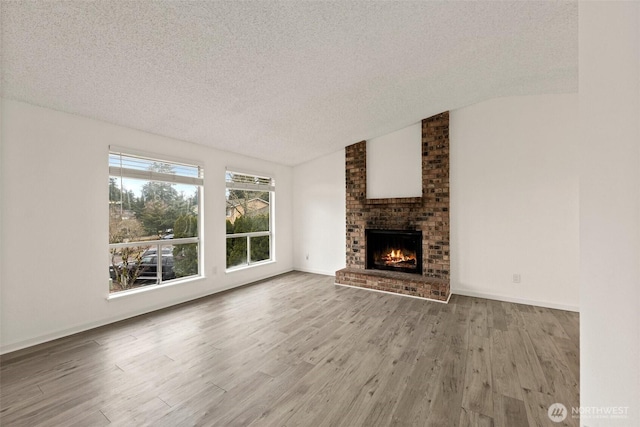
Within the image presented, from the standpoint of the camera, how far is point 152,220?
11.8 feet

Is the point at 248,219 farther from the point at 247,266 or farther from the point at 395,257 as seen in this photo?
the point at 395,257

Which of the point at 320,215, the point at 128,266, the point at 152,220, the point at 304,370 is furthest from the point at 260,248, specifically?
the point at 304,370

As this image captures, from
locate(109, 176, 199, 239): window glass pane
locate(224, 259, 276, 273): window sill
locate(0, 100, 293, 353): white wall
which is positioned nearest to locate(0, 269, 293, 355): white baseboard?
locate(0, 100, 293, 353): white wall

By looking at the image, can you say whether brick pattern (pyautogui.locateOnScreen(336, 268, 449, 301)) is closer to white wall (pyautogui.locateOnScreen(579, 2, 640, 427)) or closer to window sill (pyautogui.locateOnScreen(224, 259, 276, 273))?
window sill (pyautogui.locateOnScreen(224, 259, 276, 273))

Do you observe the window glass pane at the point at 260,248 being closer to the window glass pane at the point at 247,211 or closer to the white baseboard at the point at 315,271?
the window glass pane at the point at 247,211

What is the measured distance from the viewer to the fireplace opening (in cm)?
453

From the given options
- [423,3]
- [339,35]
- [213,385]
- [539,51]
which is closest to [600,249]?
[423,3]

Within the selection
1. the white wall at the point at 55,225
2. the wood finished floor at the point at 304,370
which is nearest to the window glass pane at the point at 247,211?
the white wall at the point at 55,225

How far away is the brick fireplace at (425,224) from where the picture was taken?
164 inches

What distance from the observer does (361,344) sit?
261 cm

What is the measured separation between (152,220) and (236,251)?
5.16ft

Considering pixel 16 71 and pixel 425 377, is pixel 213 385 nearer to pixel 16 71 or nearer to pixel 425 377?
pixel 425 377

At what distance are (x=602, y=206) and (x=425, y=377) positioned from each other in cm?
180

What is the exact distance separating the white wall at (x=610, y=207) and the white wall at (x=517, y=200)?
3301 mm
